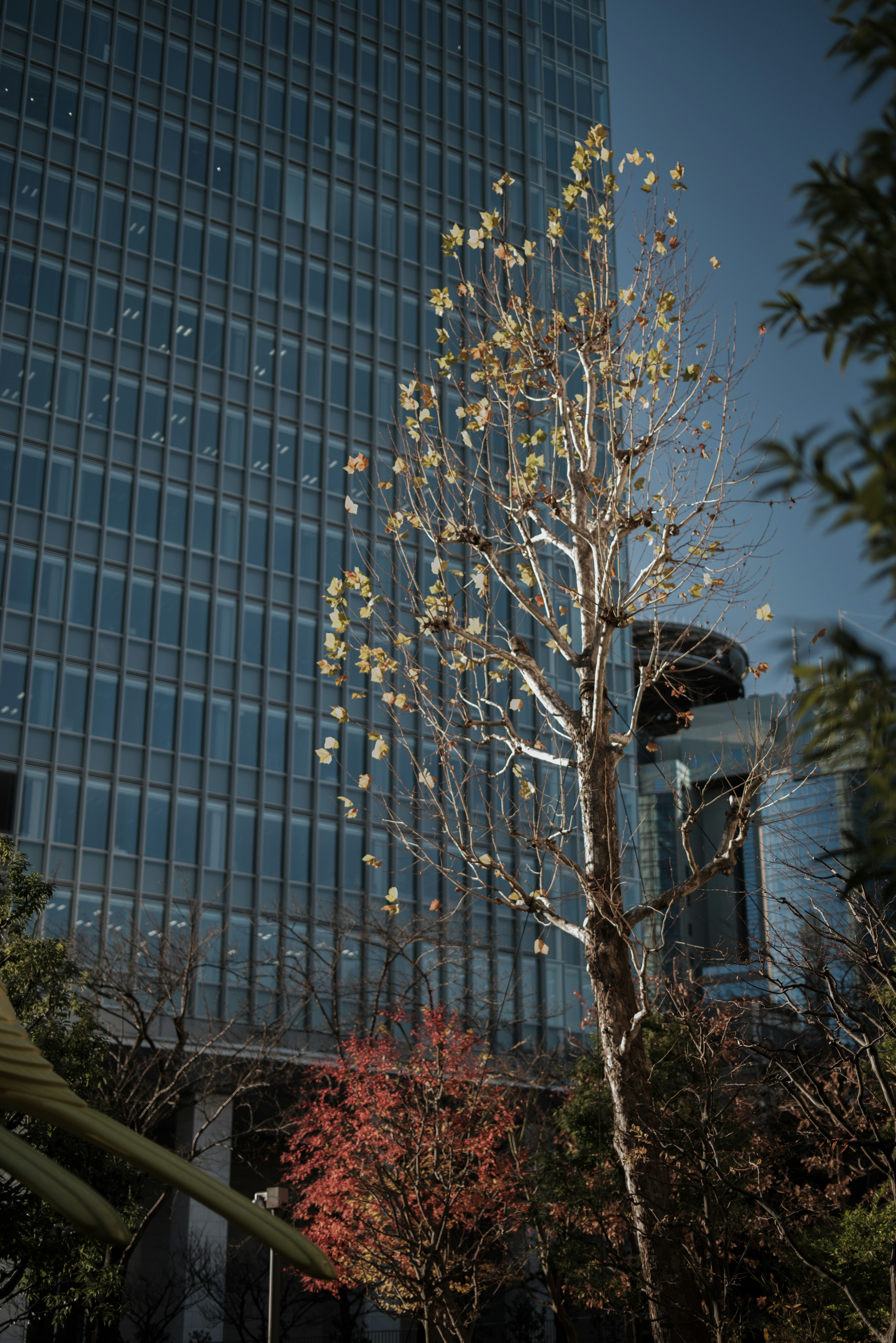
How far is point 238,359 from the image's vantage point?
43281 mm

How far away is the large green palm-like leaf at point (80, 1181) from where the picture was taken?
328 centimetres

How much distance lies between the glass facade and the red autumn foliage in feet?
27.7

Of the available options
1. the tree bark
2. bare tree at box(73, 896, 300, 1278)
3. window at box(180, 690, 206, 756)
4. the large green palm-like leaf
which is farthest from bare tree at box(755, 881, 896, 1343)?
window at box(180, 690, 206, 756)

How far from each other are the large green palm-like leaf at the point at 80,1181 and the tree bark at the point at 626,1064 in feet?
18.0

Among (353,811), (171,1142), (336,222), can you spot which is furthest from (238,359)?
(353,811)

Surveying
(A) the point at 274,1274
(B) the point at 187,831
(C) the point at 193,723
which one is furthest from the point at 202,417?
(A) the point at 274,1274

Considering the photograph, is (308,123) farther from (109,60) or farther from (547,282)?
(547,282)

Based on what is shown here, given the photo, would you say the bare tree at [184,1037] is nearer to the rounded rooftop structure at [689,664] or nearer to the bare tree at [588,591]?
the bare tree at [588,591]

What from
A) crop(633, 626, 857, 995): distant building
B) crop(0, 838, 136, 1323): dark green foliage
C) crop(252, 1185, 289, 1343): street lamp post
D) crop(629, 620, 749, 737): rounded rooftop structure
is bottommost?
crop(252, 1185, 289, 1343): street lamp post

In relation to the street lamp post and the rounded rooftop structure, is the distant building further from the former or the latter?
the street lamp post

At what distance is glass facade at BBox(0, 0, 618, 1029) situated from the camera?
1431 inches

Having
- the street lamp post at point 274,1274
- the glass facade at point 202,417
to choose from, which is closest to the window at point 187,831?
the glass facade at point 202,417

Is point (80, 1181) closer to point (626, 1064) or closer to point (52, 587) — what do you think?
point (626, 1064)

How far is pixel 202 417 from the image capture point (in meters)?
41.8
